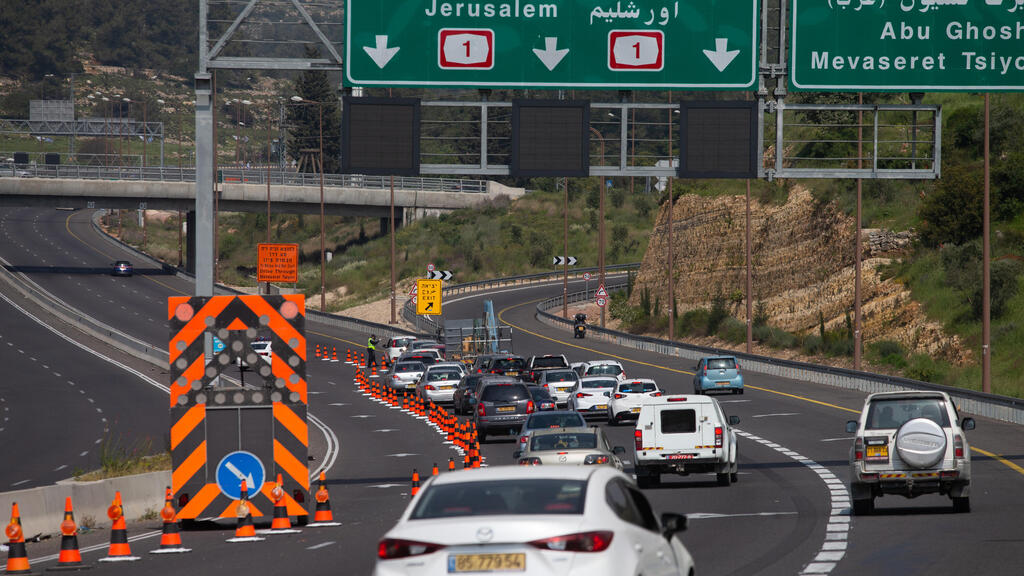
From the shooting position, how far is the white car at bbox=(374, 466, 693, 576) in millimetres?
8484

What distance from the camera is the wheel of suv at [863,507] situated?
1996 cm

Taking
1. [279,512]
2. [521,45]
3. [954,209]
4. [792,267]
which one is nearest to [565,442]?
[521,45]

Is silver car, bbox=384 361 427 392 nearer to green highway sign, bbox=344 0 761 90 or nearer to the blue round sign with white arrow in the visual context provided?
green highway sign, bbox=344 0 761 90

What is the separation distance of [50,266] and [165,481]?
9644 cm

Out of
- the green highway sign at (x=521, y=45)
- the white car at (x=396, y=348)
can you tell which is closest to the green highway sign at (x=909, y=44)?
the green highway sign at (x=521, y=45)

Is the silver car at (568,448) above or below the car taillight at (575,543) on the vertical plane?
below

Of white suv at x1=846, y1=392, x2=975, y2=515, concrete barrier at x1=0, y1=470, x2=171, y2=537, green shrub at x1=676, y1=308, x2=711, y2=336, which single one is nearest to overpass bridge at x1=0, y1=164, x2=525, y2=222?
green shrub at x1=676, y1=308, x2=711, y2=336

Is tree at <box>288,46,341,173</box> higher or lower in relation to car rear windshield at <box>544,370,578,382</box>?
higher

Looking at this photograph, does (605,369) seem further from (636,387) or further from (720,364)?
(636,387)

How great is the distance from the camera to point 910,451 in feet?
63.3

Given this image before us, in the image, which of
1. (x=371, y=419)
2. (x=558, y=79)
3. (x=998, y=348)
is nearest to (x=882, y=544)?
(x=558, y=79)

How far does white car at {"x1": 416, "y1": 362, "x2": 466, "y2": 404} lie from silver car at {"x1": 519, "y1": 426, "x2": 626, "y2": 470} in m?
22.9

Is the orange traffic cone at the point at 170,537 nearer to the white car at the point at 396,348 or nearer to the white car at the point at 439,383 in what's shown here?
the white car at the point at 439,383

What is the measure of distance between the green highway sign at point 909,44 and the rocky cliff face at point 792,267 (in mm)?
33470
